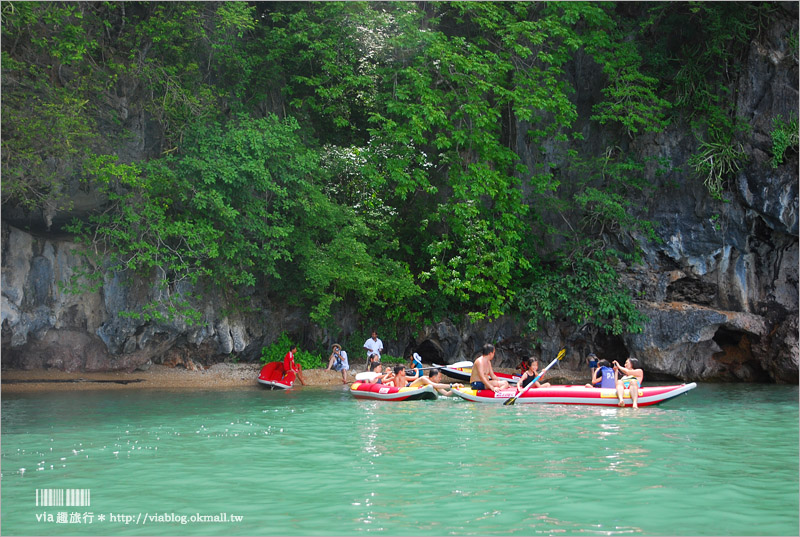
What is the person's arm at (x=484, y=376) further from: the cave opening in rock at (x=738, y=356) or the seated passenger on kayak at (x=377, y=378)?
the cave opening in rock at (x=738, y=356)

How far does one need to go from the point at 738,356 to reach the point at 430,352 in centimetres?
875

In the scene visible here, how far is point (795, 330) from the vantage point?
17.4 meters

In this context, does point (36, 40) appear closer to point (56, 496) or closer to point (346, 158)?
point (346, 158)

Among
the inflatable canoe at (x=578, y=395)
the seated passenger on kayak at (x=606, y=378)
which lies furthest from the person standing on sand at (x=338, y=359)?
the seated passenger on kayak at (x=606, y=378)

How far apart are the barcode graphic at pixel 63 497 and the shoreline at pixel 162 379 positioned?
10298 mm

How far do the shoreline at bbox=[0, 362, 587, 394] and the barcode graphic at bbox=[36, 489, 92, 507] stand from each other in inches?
405

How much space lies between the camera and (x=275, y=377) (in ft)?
55.1

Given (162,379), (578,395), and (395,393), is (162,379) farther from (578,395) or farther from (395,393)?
(578,395)

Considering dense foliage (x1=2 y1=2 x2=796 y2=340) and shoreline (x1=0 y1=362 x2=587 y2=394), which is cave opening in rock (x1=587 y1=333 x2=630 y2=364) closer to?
dense foliage (x1=2 y1=2 x2=796 y2=340)

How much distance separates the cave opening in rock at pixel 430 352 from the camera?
20.6 metres

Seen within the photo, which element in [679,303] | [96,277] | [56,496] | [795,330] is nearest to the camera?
[56,496]

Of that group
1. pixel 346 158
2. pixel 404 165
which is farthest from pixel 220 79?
pixel 404 165

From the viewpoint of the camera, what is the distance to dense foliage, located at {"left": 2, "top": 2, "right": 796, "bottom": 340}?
51.9ft

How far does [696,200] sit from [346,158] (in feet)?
32.8
